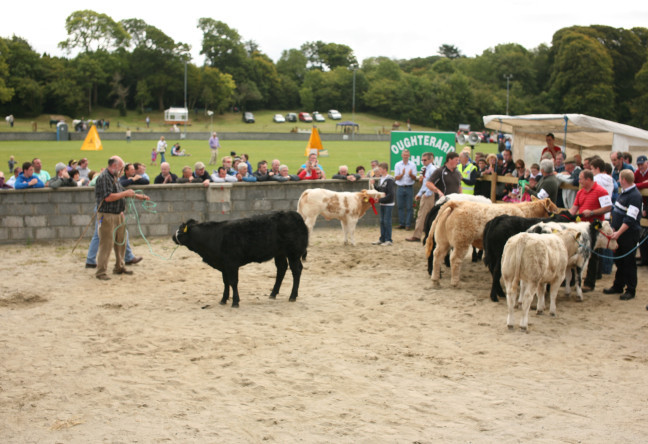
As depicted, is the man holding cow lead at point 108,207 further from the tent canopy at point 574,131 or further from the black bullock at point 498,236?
the tent canopy at point 574,131

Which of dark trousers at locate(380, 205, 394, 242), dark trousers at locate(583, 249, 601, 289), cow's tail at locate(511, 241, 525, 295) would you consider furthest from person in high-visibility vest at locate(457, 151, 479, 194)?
cow's tail at locate(511, 241, 525, 295)

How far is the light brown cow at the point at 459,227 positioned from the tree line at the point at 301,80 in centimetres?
7661

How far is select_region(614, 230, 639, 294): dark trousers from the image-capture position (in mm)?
9812

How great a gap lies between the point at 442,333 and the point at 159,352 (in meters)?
3.61

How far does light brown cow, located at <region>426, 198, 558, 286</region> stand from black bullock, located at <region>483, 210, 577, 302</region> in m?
0.57

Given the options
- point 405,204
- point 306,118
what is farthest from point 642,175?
point 306,118

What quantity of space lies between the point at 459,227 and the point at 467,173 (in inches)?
202

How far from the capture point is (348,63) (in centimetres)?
13525

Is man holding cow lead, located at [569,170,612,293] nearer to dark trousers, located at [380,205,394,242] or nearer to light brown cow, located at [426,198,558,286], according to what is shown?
light brown cow, located at [426,198,558,286]

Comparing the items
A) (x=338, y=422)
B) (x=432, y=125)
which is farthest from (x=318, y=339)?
(x=432, y=125)

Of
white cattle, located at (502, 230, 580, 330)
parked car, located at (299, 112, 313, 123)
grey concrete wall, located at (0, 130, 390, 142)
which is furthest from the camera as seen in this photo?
parked car, located at (299, 112, 313, 123)

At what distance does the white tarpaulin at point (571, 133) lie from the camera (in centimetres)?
1325

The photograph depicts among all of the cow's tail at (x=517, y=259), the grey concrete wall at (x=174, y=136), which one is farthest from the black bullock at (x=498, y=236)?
the grey concrete wall at (x=174, y=136)

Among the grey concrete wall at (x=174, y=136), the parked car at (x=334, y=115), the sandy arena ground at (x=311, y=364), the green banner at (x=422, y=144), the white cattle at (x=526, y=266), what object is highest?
the parked car at (x=334, y=115)
